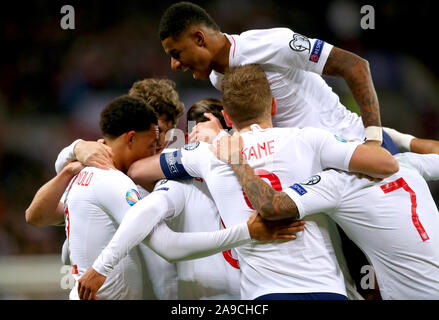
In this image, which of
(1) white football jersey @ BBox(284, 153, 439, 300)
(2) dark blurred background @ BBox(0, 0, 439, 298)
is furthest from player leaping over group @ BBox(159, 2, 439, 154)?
(2) dark blurred background @ BBox(0, 0, 439, 298)

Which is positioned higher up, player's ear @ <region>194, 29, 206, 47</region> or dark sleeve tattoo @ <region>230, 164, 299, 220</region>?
player's ear @ <region>194, 29, 206, 47</region>

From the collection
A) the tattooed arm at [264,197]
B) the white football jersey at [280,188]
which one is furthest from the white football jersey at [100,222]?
the tattooed arm at [264,197]

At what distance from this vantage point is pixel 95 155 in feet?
10.1

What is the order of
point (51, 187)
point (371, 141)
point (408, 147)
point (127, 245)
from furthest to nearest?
point (408, 147) → point (51, 187) → point (371, 141) → point (127, 245)

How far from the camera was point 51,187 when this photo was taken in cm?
320

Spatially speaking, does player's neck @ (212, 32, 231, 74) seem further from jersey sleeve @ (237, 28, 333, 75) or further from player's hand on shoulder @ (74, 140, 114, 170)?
player's hand on shoulder @ (74, 140, 114, 170)

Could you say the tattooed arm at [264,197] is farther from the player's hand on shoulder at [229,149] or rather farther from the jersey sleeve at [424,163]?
the jersey sleeve at [424,163]

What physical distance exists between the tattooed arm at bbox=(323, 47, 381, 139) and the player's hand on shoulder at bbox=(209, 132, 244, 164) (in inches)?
33.1

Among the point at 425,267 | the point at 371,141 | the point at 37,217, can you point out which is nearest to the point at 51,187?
the point at 37,217

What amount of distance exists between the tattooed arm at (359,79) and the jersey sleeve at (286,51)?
0.20 ft

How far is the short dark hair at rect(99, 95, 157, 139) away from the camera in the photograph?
128 inches

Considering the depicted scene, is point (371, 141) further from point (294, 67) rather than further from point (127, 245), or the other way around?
point (127, 245)
